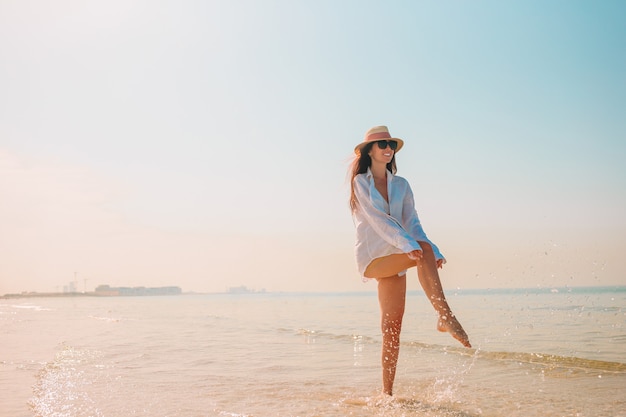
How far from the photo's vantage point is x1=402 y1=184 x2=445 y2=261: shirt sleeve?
4.43 metres

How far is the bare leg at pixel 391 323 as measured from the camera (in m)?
4.52

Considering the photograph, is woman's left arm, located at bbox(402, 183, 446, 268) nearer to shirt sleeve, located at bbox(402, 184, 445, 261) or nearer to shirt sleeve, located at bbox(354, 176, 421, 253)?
shirt sleeve, located at bbox(402, 184, 445, 261)

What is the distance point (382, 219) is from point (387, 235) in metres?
0.14

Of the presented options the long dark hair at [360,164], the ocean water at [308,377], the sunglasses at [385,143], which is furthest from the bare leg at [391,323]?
the sunglasses at [385,143]

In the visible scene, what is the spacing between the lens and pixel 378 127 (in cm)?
475

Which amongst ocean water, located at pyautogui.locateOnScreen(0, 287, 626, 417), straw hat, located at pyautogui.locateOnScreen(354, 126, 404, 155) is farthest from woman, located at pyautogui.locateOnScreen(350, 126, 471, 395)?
ocean water, located at pyautogui.locateOnScreen(0, 287, 626, 417)

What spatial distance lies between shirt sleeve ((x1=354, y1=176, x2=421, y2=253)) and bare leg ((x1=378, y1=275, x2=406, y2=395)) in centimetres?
48

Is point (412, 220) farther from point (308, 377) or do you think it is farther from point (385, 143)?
point (308, 377)

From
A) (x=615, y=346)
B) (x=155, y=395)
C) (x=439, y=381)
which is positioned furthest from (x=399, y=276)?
(x=615, y=346)

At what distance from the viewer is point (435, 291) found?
13.3ft

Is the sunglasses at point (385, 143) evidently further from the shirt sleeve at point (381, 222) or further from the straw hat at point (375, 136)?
the shirt sleeve at point (381, 222)

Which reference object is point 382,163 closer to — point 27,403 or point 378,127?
point 378,127

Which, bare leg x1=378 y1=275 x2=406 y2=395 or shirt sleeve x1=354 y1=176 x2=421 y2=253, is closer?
shirt sleeve x1=354 y1=176 x2=421 y2=253

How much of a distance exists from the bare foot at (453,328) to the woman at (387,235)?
1 cm
